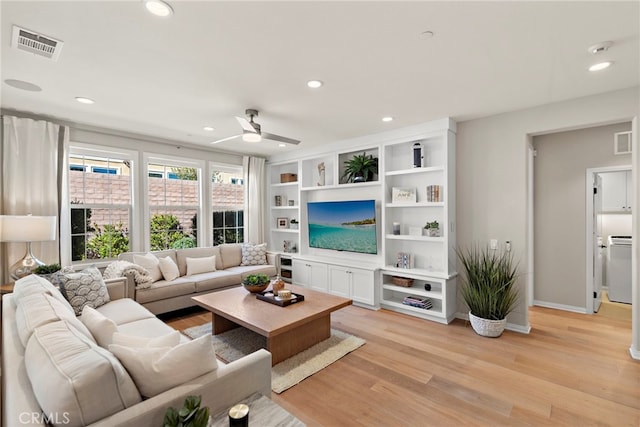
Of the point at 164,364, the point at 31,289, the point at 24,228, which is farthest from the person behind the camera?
the point at 24,228

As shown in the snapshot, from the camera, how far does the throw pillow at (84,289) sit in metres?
2.72

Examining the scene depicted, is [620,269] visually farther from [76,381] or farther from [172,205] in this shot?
[172,205]

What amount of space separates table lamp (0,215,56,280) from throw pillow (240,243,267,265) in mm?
2535

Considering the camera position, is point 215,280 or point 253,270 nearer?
point 215,280

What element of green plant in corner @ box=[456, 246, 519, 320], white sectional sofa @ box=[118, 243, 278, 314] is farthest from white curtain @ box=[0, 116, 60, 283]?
green plant in corner @ box=[456, 246, 519, 320]

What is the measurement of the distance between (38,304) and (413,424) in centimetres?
239

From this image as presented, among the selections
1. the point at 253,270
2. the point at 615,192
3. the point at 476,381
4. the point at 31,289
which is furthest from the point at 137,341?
the point at 615,192

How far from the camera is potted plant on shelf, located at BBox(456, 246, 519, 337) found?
10.7 feet

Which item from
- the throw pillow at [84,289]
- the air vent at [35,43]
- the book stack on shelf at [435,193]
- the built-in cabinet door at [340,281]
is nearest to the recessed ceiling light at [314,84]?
the air vent at [35,43]

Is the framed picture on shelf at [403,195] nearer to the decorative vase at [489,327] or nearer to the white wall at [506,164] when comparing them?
the white wall at [506,164]

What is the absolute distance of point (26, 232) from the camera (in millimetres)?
3006

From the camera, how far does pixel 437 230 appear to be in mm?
3947

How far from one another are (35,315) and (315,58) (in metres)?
2.35

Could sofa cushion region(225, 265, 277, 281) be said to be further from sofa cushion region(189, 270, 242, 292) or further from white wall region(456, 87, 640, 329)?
white wall region(456, 87, 640, 329)
